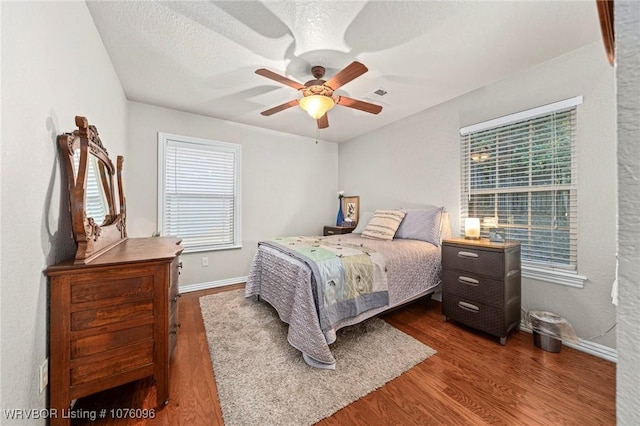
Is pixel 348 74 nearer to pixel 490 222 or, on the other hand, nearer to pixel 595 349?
pixel 490 222

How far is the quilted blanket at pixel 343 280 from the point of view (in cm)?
188

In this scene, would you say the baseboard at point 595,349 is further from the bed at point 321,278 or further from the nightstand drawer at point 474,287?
the bed at point 321,278

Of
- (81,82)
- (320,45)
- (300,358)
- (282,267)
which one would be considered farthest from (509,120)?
(81,82)

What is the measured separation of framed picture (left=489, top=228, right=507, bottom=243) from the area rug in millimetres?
1219

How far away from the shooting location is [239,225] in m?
3.78

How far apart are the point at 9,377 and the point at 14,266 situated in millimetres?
417

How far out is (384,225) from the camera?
3213mm

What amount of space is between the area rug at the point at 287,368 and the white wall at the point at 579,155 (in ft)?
4.33

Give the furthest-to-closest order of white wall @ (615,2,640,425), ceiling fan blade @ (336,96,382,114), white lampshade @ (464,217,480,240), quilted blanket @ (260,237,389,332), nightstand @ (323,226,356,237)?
nightstand @ (323,226,356,237), white lampshade @ (464,217,480,240), ceiling fan blade @ (336,96,382,114), quilted blanket @ (260,237,389,332), white wall @ (615,2,640,425)

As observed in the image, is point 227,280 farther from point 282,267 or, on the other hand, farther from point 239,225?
point 282,267

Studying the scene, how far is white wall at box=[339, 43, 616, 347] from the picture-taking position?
1.93m

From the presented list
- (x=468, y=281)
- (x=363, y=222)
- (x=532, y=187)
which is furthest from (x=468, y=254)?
(x=363, y=222)

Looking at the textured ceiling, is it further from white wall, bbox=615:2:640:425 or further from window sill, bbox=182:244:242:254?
window sill, bbox=182:244:242:254

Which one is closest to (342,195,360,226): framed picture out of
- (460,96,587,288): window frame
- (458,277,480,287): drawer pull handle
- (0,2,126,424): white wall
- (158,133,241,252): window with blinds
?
(460,96,587,288): window frame
